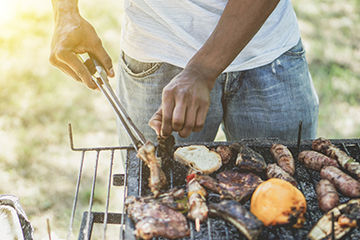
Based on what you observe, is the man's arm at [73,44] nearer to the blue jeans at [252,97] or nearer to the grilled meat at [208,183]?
the blue jeans at [252,97]

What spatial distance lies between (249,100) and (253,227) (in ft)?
3.93

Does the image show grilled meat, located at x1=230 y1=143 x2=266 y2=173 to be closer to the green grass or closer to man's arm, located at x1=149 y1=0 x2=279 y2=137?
man's arm, located at x1=149 y1=0 x2=279 y2=137

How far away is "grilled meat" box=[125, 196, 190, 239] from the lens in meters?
1.98

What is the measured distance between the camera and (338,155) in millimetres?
2479

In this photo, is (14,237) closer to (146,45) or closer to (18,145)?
(146,45)

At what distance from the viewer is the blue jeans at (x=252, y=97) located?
9.32 feet

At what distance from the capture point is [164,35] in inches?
109

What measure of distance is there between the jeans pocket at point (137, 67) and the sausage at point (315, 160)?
45.6 inches

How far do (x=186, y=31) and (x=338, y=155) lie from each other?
48.6 inches

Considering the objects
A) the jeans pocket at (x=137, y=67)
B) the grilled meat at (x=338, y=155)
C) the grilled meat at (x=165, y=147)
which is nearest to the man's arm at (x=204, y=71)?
the grilled meat at (x=165, y=147)

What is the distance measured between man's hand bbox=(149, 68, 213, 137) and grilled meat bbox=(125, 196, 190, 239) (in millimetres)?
388

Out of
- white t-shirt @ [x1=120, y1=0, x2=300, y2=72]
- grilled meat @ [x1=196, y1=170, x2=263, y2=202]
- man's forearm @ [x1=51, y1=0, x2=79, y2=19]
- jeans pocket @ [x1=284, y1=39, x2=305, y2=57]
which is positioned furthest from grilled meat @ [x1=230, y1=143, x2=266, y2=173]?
man's forearm @ [x1=51, y1=0, x2=79, y2=19]

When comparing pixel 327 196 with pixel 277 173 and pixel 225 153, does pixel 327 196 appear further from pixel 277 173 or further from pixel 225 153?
pixel 225 153

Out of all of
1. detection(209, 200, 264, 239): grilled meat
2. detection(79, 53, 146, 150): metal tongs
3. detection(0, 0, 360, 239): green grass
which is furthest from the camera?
detection(0, 0, 360, 239): green grass
